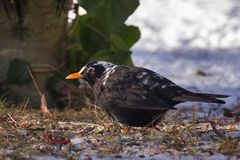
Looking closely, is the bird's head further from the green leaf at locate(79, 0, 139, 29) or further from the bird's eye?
the green leaf at locate(79, 0, 139, 29)

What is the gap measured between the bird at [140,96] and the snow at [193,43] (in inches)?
77.2

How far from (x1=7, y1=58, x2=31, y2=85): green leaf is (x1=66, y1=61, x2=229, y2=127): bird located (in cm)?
133

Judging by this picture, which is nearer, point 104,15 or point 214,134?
point 214,134

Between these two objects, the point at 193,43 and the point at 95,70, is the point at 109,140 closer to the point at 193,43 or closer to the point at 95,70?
the point at 95,70

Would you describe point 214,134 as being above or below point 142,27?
below

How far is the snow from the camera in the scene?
25.5ft

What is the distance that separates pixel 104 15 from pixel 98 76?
1064 millimetres

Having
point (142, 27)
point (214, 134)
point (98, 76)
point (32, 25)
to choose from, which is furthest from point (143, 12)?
point (214, 134)

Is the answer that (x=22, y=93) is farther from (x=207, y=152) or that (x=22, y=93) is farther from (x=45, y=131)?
(x=207, y=152)

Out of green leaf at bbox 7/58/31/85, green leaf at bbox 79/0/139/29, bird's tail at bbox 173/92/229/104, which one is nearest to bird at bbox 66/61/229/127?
bird's tail at bbox 173/92/229/104

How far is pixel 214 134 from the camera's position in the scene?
167 inches

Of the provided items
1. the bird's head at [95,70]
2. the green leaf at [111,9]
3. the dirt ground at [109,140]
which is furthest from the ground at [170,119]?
the green leaf at [111,9]

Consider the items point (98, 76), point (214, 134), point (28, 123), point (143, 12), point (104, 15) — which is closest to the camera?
point (214, 134)

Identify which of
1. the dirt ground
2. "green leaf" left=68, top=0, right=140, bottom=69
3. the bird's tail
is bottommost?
the dirt ground
